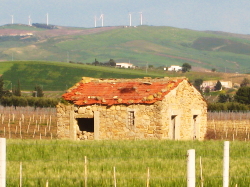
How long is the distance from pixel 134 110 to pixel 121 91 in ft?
5.85

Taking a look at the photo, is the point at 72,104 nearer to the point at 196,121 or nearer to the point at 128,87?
the point at 128,87

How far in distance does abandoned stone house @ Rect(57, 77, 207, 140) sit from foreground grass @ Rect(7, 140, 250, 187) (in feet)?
18.0

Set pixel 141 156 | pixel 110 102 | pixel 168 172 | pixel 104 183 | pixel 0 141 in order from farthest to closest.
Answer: pixel 110 102 < pixel 141 156 < pixel 168 172 < pixel 104 183 < pixel 0 141

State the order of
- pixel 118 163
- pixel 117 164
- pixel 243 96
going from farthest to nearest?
pixel 243 96 < pixel 118 163 < pixel 117 164

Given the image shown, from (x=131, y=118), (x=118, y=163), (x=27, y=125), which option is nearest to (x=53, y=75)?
(x=27, y=125)

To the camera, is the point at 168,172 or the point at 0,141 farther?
the point at 168,172

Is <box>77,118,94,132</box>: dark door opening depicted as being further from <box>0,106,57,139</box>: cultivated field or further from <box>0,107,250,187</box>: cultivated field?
<box>0,107,250,187</box>: cultivated field

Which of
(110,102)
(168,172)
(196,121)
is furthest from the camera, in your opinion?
(196,121)

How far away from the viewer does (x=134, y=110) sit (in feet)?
78.9

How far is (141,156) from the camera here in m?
15.1

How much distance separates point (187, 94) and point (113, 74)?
103309mm

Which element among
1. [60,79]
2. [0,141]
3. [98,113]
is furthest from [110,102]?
[60,79]

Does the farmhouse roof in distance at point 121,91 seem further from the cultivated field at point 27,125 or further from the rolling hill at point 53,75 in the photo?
the rolling hill at point 53,75

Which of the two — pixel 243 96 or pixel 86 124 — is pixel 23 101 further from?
pixel 86 124
